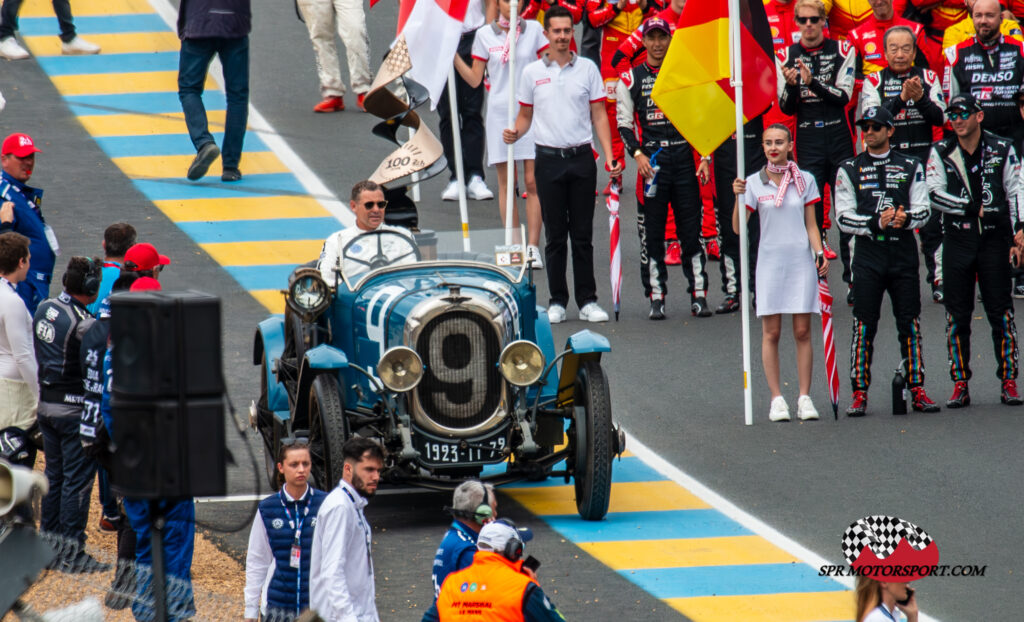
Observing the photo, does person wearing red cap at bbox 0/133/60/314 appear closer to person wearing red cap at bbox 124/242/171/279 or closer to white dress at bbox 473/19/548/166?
person wearing red cap at bbox 124/242/171/279

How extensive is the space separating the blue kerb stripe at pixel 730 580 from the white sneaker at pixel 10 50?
1490 cm

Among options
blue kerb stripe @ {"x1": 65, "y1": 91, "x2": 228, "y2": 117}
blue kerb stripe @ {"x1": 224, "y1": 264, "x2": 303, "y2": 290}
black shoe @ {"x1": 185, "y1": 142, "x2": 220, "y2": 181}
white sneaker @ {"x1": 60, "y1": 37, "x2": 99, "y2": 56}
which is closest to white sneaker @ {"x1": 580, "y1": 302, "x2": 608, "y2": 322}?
blue kerb stripe @ {"x1": 224, "y1": 264, "x2": 303, "y2": 290}

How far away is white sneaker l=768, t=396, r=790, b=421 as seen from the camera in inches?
542

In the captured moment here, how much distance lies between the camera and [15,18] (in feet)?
73.2

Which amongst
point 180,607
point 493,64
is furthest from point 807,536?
point 493,64

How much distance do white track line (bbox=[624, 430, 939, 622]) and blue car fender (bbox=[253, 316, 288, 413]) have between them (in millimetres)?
2775

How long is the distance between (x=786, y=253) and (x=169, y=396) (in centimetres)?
752

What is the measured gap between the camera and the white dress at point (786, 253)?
1377 centimetres

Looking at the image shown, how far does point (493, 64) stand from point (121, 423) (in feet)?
34.6

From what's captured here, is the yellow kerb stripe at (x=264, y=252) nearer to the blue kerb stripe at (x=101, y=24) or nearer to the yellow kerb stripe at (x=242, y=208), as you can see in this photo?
the yellow kerb stripe at (x=242, y=208)

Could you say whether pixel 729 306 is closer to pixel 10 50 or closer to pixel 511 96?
pixel 511 96

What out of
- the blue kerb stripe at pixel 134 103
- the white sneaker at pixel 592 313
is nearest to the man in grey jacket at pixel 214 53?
the blue kerb stripe at pixel 134 103

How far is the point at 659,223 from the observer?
16219mm

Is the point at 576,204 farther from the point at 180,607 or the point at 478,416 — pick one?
the point at 180,607
